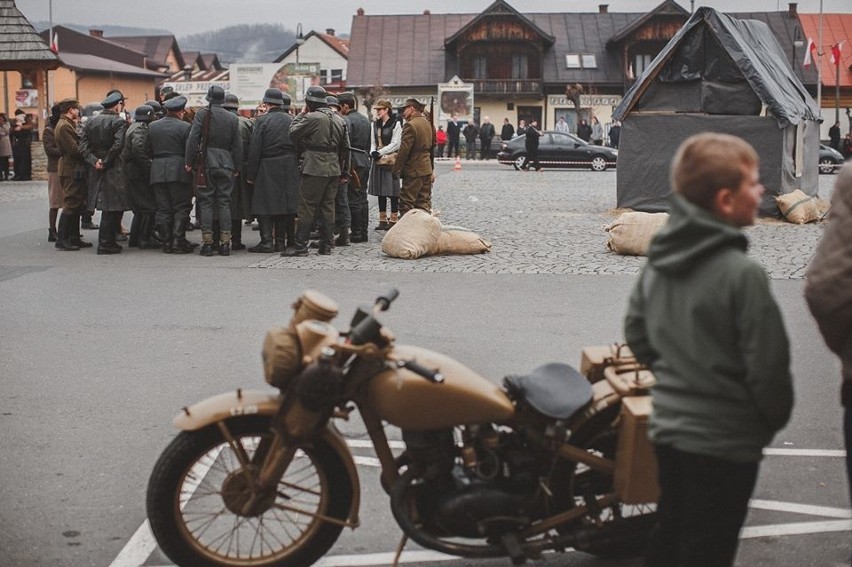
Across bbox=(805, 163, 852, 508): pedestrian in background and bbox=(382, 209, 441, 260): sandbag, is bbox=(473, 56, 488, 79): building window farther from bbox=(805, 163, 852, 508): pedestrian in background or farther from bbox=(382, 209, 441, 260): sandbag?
bbox=(805, 163, 852, 508): pedestrian in background

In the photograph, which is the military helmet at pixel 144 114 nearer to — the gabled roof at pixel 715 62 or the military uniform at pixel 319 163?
the military uniform at pixel 319 163

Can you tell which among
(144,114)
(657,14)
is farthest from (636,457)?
(657,14)

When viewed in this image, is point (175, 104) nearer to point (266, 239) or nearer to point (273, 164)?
point (273, 164)

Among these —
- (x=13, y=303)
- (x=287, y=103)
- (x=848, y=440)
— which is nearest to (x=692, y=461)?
(x=848, y=440)

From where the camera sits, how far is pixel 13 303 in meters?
11.1

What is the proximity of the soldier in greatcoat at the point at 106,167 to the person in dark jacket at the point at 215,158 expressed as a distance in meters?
1.04

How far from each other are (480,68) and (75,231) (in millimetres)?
61260

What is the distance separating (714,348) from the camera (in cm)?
337

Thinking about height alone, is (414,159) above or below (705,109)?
below

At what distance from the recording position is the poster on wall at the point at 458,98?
58156mm

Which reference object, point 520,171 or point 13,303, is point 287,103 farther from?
point 520,171

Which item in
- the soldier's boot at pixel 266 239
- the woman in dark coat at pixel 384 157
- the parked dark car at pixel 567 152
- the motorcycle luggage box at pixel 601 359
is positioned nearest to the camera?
the motorcycle luggage box at pixel 601 359

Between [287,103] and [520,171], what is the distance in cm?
2591

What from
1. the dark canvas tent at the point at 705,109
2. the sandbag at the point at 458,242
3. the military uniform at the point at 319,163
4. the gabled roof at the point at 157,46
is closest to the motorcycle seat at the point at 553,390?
the military uniform at the point at 319,163
